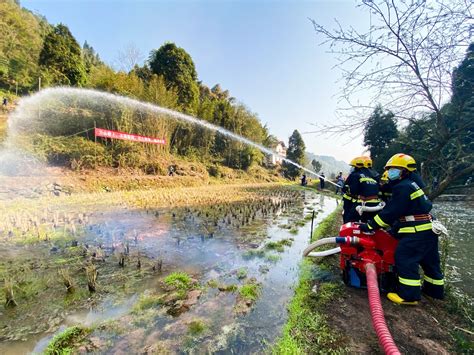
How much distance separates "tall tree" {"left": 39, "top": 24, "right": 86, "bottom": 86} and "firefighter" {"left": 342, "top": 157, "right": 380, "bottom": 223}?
86.8ft

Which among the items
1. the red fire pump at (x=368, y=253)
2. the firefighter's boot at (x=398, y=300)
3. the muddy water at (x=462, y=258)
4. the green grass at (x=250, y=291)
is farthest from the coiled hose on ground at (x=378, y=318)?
the muddy water at (x=462, y=258)

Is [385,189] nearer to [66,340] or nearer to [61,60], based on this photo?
[66,340]

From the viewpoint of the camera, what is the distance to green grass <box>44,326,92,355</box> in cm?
252

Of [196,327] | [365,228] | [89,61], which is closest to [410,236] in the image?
[365,228]

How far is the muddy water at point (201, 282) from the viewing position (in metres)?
2.72

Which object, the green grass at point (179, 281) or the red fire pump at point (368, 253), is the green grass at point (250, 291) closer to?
the green grass at point (179, 281)

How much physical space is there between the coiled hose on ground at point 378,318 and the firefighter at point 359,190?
199 cm

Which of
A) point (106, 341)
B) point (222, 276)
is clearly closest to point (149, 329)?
point (106, 341)

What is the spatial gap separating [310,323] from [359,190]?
3.33 meters

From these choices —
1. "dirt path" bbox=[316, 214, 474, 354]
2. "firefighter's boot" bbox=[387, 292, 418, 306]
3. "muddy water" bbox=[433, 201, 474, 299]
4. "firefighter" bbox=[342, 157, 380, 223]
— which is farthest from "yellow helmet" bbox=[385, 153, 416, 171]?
"muddy water" bbox=[433, 201, 474, 299]

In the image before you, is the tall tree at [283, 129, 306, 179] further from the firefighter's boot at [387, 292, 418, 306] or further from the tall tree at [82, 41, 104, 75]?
the firefighter's boot at [387, 292, 418, 306]

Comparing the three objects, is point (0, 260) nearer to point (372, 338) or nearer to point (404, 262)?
point (372, 338)

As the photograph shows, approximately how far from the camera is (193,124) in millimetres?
27359

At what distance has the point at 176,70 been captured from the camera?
2741 centimetres
